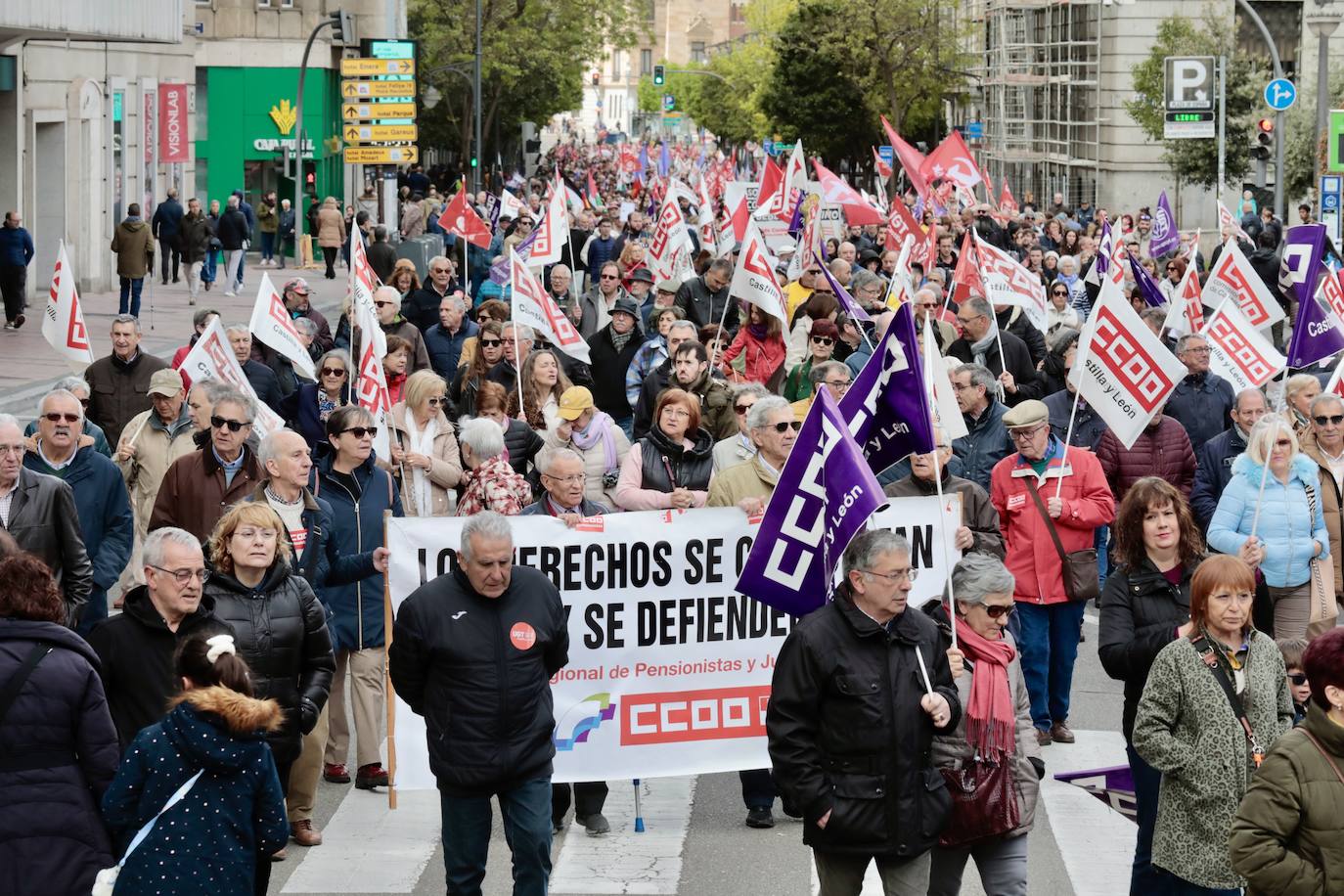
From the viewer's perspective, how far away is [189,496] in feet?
31.0

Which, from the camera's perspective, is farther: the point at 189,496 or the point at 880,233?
the point at 880,233

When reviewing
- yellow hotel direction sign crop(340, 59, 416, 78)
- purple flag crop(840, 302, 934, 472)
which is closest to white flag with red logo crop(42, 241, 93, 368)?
purple flag crop(840, 302, 934, 472)

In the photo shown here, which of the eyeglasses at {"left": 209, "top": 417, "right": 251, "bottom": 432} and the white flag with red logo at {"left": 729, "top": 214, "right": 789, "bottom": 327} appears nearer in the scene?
the eyeglasses at {"left": 209, "top": 417, "right": 251, "bottom": 432}

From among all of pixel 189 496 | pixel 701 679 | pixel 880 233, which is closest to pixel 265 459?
pixel 189 496

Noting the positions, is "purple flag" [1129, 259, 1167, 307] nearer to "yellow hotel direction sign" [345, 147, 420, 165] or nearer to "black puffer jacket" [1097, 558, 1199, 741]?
"black puffer jacket" [1097, 558, 1199, 741]

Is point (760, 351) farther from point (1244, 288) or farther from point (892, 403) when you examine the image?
point (892, 403)

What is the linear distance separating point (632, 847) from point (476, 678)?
6.63 feet

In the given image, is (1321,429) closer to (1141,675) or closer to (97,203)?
(1141,675)

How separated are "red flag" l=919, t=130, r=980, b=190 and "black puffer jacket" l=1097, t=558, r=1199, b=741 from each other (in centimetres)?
2159

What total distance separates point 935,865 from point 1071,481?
3.70m

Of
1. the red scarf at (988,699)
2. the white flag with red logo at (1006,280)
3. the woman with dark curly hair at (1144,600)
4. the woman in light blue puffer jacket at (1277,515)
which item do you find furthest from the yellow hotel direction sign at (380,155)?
the red scarf at (988,699)

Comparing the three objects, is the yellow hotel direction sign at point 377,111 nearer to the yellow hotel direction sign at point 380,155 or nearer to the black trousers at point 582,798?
the yellow hotel direction sign at point 380,155

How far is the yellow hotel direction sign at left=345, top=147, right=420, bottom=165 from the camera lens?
48.1m

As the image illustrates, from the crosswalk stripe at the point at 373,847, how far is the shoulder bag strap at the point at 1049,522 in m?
3.16
